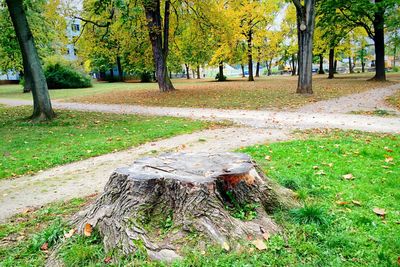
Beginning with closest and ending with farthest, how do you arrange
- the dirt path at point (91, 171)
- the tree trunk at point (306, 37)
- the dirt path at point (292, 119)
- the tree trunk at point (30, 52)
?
the dirt path at point (91, 171), the dirt path at point (292, 119), the tree trunk at point (30, 52), the tree trunk at point (306, 37)

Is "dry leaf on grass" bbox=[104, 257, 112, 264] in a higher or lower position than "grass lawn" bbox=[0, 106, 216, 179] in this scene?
lower

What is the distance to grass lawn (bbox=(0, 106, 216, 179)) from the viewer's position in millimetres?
7312

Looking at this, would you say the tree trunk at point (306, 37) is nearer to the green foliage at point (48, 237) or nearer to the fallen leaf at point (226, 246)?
the fallen leaf at point (226, 246)

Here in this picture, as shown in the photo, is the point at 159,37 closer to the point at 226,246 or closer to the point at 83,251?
the point at 83,251

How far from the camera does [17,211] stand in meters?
4.60

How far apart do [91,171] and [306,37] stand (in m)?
14.2

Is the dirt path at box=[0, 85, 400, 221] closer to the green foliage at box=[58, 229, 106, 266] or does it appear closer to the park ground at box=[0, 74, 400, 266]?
the park ground at box=[0, 74, 400, 266]

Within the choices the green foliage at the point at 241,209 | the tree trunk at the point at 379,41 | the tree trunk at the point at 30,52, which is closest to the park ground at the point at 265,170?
the green foliage at the point at 241,209

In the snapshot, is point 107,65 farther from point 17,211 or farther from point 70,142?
point 17,211

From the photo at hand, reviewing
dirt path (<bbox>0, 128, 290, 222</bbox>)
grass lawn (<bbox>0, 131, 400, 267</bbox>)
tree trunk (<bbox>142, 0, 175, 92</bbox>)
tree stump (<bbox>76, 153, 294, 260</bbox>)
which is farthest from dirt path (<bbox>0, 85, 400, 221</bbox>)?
tree trunk (<bbox>142, 0, 175, 92</bbox>)

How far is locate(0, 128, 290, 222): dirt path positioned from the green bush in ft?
98.6

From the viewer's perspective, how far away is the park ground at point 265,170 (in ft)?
10.0

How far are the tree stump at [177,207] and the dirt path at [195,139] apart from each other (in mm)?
2038

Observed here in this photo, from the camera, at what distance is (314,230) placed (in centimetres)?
335
